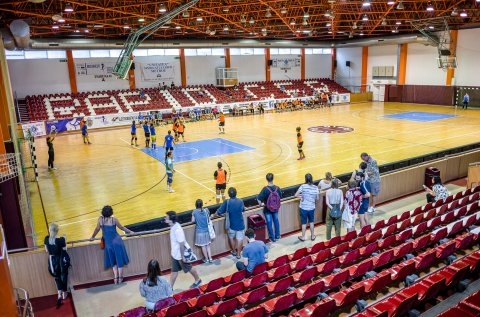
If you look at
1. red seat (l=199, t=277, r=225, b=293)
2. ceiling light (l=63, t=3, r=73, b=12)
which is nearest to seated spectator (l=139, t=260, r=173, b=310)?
red seat (l=199, t=277, r=225, b=293)

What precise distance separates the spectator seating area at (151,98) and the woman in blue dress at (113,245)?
26.2 metres

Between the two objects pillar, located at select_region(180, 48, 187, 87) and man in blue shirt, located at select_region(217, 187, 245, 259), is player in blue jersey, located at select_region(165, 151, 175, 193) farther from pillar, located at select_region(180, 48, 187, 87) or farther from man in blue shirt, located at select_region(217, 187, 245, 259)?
pillar, located at select_region(180, 48, 187, 87)

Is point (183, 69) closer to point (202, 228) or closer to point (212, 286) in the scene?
point (202, 228)

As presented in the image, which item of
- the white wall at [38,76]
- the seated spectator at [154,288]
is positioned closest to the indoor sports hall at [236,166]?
the seated spectator at [154,288]

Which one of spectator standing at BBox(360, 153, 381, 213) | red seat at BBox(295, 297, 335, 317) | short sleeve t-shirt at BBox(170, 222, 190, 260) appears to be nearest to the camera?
red seat at BBox(295, 297, 335, 317)

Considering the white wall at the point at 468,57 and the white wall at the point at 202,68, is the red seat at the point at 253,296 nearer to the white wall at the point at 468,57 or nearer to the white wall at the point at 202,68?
the white wall at the point at 202,68

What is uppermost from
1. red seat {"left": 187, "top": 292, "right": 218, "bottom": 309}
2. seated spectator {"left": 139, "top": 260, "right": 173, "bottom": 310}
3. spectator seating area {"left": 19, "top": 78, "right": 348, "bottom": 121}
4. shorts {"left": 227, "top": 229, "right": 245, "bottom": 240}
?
spectator seating area {"left": 19, "top": 78, "right": 348, "bottom": 121}

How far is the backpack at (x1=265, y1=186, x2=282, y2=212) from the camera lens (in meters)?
9.41

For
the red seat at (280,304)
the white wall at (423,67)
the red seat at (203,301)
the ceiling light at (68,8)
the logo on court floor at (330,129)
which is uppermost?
the ceiling light at (68,8)

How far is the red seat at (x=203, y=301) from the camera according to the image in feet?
19.5

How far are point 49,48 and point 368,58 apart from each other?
3543cm

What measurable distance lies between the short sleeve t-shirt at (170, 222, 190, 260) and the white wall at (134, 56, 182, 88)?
33.7 m

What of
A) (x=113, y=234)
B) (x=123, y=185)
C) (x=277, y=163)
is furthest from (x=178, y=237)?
(x=277, y=163)

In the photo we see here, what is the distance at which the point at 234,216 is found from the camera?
29.0 ft
